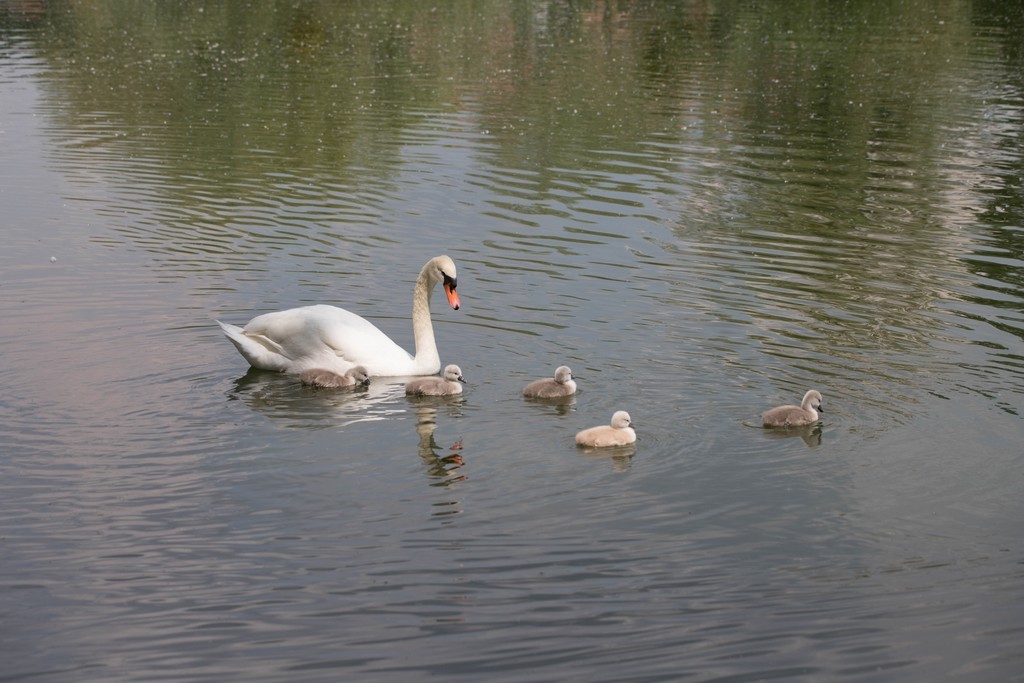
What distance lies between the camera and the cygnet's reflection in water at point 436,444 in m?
10.3

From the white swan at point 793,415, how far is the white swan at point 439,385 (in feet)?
8.67

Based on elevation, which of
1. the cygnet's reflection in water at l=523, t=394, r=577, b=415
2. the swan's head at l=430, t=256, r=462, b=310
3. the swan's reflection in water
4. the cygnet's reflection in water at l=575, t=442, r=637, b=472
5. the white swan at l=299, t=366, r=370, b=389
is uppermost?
the swan's head at l=430, t=256, r=462, b=310

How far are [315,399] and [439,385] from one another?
1.11 meters

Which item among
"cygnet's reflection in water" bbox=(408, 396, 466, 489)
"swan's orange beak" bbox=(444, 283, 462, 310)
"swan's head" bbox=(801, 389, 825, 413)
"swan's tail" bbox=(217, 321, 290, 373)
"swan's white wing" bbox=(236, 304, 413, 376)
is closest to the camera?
"cygnet's reflection in water" bbox=(408, 396, 466, 489)

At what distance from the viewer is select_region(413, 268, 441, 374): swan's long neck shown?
42.7 feet

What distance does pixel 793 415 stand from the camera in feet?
36.6

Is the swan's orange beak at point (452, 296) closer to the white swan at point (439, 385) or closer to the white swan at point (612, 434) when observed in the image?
the white swan at point (439, 385)

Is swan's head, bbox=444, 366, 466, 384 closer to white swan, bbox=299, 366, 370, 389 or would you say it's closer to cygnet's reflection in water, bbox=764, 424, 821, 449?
white swan, bbox=299, 366, 370, 389

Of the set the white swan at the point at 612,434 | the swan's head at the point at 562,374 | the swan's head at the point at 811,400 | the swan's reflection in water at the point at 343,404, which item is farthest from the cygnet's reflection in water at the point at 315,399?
the swan's head at the point at 811,400

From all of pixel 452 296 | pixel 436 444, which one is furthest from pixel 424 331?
pixel 436 444

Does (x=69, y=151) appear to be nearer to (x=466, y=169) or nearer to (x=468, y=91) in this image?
(x=466, y=169)

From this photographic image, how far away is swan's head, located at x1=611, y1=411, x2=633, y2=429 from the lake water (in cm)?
28

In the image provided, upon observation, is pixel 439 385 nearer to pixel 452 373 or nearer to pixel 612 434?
pixel 452 373

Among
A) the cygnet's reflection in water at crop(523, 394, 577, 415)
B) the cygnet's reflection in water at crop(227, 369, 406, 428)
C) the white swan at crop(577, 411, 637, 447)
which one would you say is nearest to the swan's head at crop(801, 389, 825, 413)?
the white swan at crop(577, 411, 637, 447)
